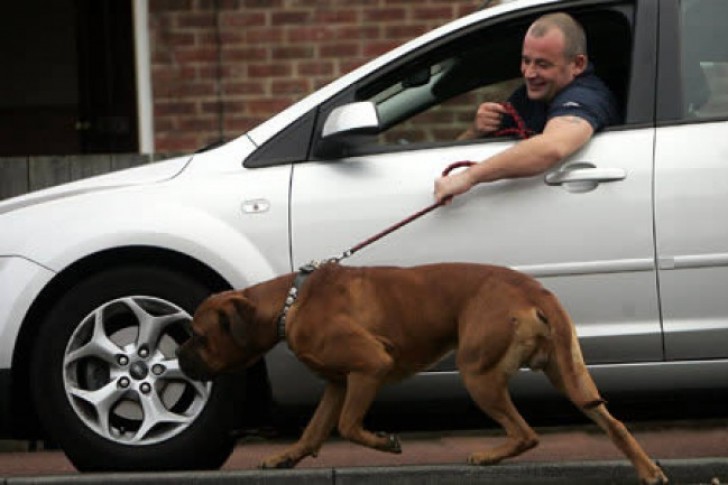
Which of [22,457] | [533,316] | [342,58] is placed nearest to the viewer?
[533,316]

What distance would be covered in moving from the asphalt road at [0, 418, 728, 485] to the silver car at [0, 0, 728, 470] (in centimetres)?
29

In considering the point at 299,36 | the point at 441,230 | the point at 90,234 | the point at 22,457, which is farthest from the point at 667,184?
the point at 299,36

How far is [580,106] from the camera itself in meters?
7.48

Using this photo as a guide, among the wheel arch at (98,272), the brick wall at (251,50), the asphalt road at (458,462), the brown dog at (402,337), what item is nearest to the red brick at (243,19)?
the brick wall at (251,50)

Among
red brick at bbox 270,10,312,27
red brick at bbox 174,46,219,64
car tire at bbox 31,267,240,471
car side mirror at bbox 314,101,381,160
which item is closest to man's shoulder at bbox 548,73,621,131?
car side mirror at bbox 314,101,381,160

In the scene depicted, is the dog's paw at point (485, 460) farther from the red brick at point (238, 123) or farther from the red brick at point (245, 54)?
the red brick at point (245, 54)

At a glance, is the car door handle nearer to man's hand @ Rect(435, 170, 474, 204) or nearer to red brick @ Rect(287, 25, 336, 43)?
man's hand @ Rect(435, 170, 474, 204)

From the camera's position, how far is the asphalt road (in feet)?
23.0

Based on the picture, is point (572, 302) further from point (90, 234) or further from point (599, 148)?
point (90, 234)

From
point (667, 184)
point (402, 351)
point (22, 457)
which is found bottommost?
point (22, 457)

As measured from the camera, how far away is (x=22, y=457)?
971 cm

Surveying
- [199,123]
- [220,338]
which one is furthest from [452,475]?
[199,123]

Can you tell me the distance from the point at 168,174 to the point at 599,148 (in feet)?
5.09

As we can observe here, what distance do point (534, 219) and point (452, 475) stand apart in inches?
38.4
